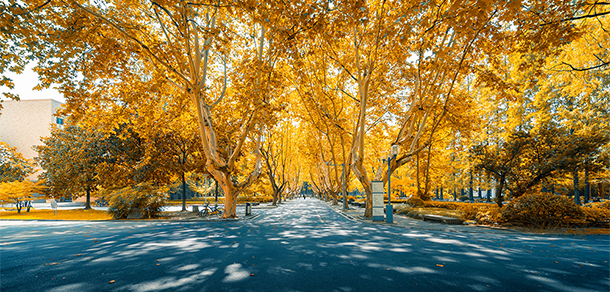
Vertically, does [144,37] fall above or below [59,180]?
above

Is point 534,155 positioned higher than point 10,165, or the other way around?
point 534,155

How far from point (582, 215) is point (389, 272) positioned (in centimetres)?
1189

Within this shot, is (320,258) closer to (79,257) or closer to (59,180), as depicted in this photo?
(79,257)

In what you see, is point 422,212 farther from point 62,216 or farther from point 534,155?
point 62,216

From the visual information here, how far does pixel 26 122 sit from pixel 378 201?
65.3 metres

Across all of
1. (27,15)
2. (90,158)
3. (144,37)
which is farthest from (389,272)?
(90,158)

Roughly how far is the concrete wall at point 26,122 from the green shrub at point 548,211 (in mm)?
67433

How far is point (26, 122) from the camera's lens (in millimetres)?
48062

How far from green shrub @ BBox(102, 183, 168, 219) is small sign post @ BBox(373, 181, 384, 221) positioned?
13.3 meters

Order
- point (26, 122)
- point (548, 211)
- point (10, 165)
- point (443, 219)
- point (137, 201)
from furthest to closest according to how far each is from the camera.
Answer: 1. point (26, 122)
2. point (10, 165)
3. point (137, 201)
4. point (443, 219)
5. point (548, 211)

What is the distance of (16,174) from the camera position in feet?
102

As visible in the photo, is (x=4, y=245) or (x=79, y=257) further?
(x=4, y=245)

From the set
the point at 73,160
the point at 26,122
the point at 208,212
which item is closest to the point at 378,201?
the point at 208,212

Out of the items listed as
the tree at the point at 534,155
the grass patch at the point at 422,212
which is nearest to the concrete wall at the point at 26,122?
the grass patch at the point at 422,212
